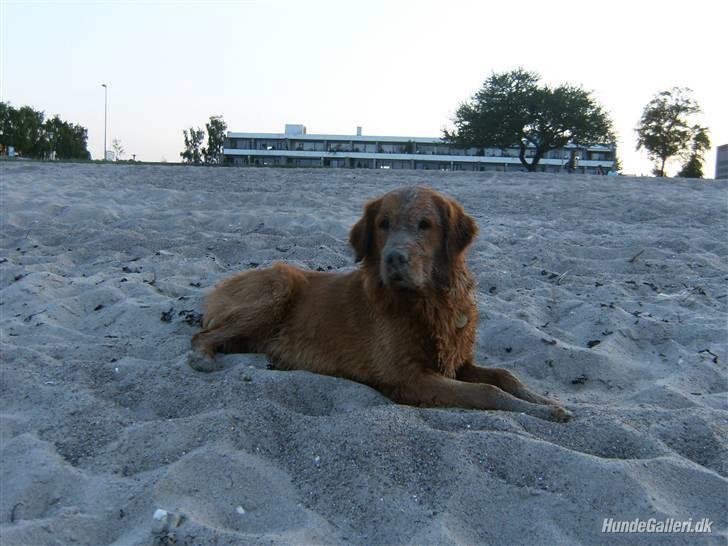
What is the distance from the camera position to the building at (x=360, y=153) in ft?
242

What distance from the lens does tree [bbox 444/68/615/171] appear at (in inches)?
1647

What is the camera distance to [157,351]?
4387 mm

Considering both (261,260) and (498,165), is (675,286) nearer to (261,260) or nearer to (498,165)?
(261,260)

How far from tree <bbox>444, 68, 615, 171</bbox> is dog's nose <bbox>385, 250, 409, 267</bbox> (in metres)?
41.0

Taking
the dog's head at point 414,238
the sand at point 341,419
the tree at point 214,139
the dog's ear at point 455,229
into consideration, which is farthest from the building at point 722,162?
the tree at point 214,139

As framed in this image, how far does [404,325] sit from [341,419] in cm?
90

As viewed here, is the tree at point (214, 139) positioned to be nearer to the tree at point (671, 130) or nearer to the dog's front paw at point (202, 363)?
the tree at point (671, 130)

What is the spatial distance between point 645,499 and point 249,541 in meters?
1.58

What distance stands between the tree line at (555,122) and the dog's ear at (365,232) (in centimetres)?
4033

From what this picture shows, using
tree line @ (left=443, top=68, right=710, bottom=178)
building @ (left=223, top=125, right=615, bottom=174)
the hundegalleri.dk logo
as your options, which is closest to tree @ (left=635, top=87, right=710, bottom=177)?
tree line @ (left=443, top=68, right=710, bottom=178)

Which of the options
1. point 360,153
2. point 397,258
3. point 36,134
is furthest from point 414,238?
point 360,153

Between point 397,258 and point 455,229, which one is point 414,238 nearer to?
point 397,258

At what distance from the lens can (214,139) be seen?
73.1 m

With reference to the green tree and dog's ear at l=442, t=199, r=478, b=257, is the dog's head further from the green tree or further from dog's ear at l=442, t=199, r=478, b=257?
the green tree
